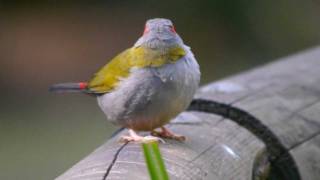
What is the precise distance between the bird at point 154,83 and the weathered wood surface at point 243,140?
0.36 ft

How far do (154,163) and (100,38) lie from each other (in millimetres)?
8740

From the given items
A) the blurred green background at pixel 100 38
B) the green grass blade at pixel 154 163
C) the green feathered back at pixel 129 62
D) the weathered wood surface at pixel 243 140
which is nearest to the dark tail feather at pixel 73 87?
the green feathered back at pixel 129 62

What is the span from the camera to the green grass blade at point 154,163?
2.02 meters

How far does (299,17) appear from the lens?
1070 centimetres

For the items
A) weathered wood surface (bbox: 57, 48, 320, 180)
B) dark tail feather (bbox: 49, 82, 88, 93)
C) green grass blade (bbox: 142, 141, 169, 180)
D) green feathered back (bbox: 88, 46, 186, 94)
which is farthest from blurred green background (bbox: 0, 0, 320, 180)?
green grass blade (bbox: 142, 141, 169, 180)

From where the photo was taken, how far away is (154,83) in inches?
139

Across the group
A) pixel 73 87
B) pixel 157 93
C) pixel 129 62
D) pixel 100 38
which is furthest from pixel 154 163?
pixel 100 38

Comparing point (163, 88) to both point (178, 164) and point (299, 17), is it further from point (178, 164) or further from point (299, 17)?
point (299, 17)

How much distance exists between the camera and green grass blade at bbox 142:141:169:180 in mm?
2018

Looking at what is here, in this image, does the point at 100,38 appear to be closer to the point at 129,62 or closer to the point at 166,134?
the point at 129,62

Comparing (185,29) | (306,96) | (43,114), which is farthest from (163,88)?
(185,29)

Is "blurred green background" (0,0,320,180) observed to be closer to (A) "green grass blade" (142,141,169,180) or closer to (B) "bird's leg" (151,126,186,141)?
(B) "bird's leg" (151,126,186,141)

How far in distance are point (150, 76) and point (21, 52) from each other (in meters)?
6.74

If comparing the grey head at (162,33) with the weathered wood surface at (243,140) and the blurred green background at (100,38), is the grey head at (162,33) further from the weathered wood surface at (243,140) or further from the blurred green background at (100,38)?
the blurred green background at (100,38)
